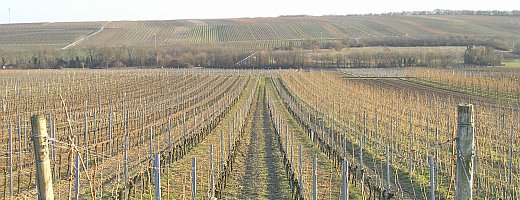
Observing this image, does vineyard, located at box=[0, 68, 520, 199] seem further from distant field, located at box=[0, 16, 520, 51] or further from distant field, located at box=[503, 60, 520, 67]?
distant field, located at box=[0, 16, 520, 51]

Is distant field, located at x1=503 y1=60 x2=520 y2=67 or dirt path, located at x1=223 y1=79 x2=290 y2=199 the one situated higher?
distant field, located at x1=503 y1=60 x2=520 y2=67

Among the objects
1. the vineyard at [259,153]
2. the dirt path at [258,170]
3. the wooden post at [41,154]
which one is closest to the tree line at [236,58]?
the vineyard at [259,153]

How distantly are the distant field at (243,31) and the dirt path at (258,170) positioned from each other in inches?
2930

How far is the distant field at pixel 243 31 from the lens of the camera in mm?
94312

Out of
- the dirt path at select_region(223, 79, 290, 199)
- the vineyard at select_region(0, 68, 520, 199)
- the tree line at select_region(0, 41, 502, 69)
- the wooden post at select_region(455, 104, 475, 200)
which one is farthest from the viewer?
the tree line at select_region(0, 41, 502, 69)

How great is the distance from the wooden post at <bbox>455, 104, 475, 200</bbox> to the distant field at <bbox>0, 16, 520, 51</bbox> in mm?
86305

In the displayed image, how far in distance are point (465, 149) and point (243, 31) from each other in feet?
331

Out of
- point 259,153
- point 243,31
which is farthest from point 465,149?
point 243,31

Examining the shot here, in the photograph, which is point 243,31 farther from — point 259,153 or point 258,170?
point 258,170

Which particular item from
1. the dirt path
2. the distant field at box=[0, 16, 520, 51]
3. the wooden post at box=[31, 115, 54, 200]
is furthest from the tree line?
the wooden post at box=[31, 115, 54, 200]

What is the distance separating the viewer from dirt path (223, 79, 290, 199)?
10273 millimetres

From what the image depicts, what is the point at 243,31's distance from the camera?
104m

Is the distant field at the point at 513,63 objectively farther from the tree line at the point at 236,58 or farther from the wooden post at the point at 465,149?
the wooden post at the point at 465,149

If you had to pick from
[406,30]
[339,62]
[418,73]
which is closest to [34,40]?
[339,62]
